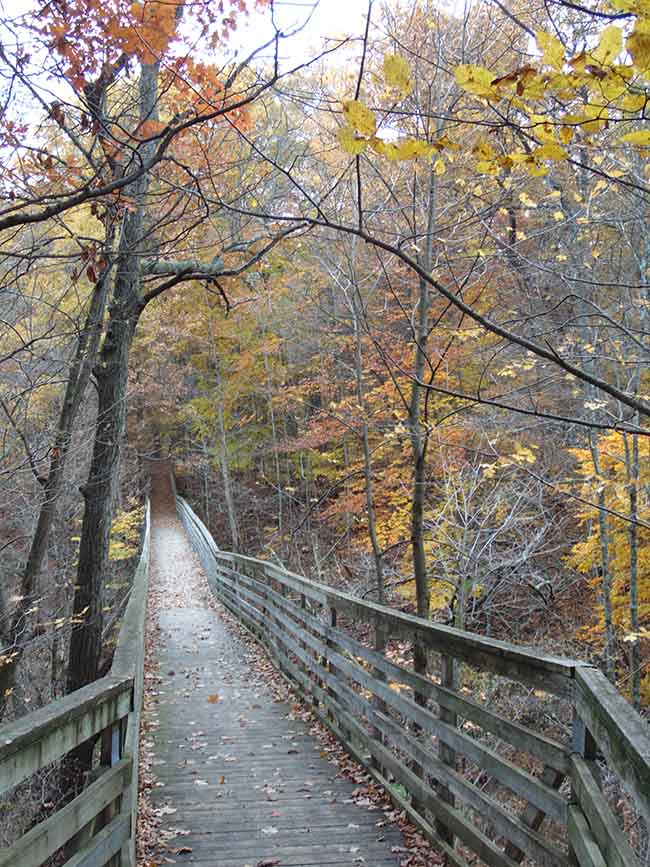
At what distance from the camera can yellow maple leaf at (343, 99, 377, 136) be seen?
2.06 metres

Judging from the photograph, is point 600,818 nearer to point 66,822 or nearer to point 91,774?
point 66,822

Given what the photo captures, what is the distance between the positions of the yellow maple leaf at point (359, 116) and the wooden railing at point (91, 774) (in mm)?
2196

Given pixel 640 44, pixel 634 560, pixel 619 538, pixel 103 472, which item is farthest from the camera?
pixel 619 538

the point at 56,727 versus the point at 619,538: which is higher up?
the point at 619,538

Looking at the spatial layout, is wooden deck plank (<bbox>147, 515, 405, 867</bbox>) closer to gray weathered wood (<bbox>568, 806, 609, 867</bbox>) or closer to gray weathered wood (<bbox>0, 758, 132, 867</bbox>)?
gray weathered wood (<bbox>0, 758, 132, 867</bbox>)

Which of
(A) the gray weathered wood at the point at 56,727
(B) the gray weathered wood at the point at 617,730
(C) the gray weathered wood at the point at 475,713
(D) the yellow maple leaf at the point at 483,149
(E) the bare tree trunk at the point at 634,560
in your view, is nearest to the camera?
(B) the gray weathered wood at the point at 617,730

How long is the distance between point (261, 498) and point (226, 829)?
23046 mm

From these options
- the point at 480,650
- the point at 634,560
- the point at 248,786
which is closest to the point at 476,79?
the point at 480,650

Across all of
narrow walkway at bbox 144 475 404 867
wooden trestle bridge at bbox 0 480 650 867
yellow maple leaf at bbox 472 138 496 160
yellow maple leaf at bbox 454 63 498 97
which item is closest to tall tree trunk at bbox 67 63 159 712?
wooden trestle bridge at bbox 0 480 650 867

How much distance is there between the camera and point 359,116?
2.08m

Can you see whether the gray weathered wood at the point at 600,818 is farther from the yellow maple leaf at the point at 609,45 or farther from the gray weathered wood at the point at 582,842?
the yellow maple leaf at the point at 609,45

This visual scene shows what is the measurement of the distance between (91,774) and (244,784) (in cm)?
240

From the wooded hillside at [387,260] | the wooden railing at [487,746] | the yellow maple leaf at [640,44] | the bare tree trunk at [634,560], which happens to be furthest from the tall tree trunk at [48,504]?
the yellow maple leaf at [640,44]

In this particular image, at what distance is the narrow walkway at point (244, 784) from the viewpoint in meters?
4.03
